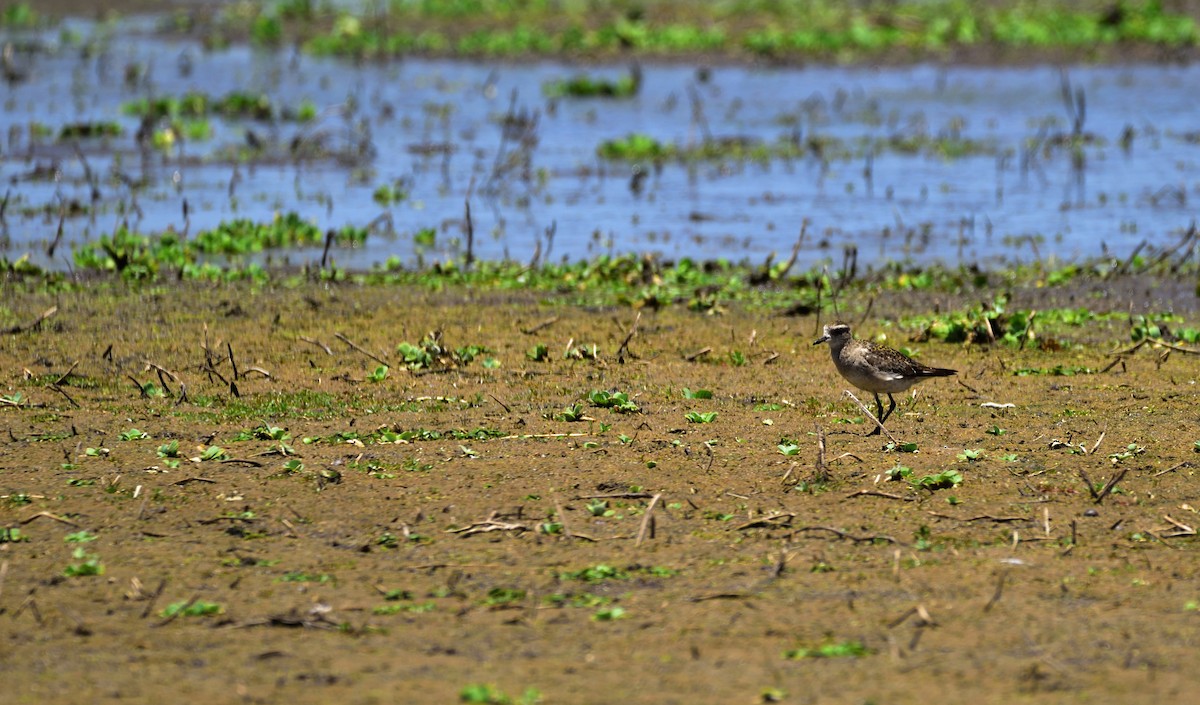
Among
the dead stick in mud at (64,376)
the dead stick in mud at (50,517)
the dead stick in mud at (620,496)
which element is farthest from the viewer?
the dead stick in mud at (64,376)

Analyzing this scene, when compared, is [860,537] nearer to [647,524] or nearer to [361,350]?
[647,524]

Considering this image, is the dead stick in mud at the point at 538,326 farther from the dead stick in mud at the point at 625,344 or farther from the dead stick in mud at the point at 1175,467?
the dead stick in mud at the point at 1175,467

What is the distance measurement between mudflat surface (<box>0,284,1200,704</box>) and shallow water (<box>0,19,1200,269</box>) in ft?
14.0

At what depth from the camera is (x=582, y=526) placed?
766 centimetres

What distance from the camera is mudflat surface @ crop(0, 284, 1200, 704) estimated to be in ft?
20.2

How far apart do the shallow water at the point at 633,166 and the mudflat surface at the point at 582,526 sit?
4275 mm

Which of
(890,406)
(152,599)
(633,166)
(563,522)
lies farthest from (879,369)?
(633,166)

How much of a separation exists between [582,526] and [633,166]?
42.0ft

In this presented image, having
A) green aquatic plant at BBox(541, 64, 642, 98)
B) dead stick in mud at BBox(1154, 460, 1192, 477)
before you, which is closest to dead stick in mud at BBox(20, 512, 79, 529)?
dead stick in mud at BBox(1154, 460, 1192, 477)

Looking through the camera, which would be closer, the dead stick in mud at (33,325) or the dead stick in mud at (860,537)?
the dead stick in mud at (860,537)

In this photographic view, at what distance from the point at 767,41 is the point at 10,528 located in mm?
23479

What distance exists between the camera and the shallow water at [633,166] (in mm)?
16062

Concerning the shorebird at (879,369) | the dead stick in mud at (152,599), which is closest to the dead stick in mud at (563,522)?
the dead stick in mud at (152,599)

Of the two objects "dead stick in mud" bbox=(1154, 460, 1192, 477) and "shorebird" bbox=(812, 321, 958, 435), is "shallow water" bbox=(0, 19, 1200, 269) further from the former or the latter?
"dead stick in mud" bbox=(1154, 460, 1192, 477)
